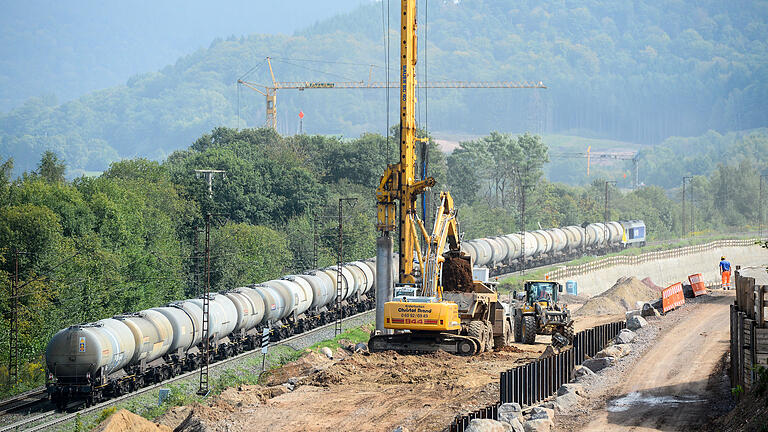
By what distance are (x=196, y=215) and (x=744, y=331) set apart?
72.0m

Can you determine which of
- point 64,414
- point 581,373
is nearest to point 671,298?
point 581,373

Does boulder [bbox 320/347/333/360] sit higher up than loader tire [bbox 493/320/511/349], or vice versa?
loader tire [bbox 493/320/511/349]

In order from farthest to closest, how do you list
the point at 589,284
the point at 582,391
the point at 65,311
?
the point at 589,284, the point at 65,311, the point at 582,391

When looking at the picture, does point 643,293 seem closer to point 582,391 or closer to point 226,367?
point 226,367

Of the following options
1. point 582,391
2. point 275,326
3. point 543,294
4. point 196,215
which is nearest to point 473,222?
point 196,215

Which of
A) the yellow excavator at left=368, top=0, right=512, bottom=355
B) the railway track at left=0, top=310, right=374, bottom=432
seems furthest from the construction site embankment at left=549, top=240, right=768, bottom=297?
the railway track at left=0, top=310, right=374, bottom=432

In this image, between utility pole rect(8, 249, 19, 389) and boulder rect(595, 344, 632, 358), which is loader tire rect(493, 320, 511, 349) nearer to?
boulder rect(595, 344, 632, 358)

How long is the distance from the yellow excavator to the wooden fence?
11.7 metres

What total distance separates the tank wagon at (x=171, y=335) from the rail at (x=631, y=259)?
2617 cm

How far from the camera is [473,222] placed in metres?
120

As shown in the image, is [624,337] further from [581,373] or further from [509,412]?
[509,412]

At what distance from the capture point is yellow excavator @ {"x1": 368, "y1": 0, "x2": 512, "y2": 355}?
33562 millimetres

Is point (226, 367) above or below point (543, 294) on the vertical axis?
below

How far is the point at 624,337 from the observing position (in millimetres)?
36625
